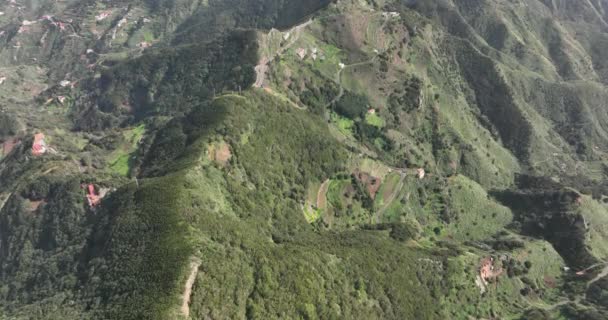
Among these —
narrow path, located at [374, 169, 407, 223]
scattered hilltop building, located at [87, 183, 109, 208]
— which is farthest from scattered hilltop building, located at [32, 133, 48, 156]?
narrow path, located at [374, 169, 407, 223]

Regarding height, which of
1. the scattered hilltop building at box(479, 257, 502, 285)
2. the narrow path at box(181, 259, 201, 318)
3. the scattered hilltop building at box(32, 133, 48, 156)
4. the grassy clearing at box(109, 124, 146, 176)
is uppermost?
the narrow path at box(181, 259, 201, 318)

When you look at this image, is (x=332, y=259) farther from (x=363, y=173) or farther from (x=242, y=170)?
(x=363, y=173)

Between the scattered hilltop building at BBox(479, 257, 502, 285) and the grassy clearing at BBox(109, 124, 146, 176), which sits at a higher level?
the scattered hilltop building at BBox(479, 257, 502, 285)

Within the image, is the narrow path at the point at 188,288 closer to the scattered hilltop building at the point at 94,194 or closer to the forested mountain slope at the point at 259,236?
the forested mountain slope at the point at 259,236

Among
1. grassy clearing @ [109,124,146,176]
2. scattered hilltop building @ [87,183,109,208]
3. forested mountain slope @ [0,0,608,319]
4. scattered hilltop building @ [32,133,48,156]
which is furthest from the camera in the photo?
scattered hilltop building @ [32,133,48,156]

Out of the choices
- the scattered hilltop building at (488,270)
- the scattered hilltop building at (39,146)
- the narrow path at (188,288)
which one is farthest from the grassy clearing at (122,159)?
the scattered hilltop building at (488,270)

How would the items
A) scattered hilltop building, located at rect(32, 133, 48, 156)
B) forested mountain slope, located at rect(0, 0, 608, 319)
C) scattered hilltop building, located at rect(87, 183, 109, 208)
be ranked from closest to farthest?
forested mountain slope, located at rect(0, 0, 608, 319)
scattered hilltop building, located at rect(87, 183, 109, 208)
scattered hilltop building, located at rect(32, 133, 48, 156)

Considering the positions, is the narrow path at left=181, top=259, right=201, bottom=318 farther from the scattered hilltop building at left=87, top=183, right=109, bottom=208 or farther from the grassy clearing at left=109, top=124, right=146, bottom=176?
the grassy clearing at left=109, top=124, right=146, bottom=176
